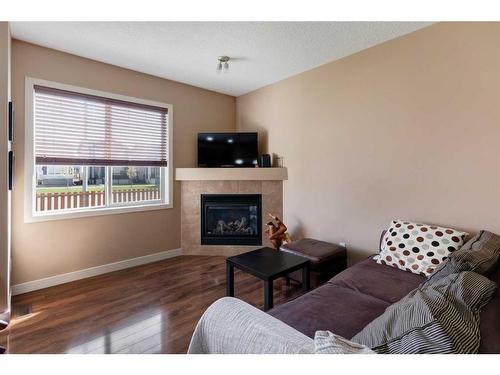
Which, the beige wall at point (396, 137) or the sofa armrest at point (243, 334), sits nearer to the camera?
the sofa armrest at point (243, 334)

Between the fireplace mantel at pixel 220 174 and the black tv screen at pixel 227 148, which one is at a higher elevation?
the black tv screen at pixel 227 148

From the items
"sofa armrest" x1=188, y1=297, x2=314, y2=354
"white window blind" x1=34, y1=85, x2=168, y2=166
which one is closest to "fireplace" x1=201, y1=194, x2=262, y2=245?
"white window blind" x1=34, y1=85, x2=168, y2=166

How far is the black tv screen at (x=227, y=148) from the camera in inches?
143

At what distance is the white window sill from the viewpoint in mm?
2508

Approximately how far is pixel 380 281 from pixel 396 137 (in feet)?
4.59

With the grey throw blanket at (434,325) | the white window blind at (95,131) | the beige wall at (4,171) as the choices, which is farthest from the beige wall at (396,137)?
the beige wall at (4,171)

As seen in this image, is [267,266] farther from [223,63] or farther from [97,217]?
[223,63]

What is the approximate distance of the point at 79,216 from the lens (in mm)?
2740

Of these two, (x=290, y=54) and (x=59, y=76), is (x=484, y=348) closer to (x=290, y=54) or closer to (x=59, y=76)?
(x=290, y=54)

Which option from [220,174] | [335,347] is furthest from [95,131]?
[335,347]

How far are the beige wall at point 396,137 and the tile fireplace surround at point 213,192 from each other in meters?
0.25

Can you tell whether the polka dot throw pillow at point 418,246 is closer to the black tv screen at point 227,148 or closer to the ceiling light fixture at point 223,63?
the black tv screen at point 227,148

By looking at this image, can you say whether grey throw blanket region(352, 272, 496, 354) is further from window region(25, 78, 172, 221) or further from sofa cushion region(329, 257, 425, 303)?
window region(25, 78, 172, 221)

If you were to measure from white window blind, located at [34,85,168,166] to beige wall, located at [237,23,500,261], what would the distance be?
1784mm
